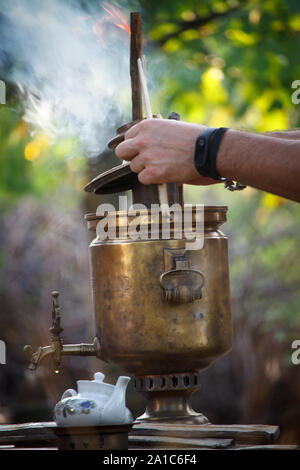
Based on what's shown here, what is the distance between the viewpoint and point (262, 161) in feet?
5.78

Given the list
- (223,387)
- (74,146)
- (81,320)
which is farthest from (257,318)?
(74,146)

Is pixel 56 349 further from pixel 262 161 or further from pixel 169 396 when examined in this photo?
pixel 262 161

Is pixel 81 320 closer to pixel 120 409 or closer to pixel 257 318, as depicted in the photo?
pixel 257 318

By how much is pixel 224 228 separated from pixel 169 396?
377cm

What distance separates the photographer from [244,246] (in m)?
5.64

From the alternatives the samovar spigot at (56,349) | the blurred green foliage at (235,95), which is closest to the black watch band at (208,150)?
the samovar spigot at (56,349)

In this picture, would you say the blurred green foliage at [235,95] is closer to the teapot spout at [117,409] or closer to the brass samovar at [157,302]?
the brass samovar at [157,302]

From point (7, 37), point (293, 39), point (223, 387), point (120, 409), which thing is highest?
point (293, 39)

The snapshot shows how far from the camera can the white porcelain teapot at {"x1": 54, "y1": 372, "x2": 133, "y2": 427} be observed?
1.74 meters

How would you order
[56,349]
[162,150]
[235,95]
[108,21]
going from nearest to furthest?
1. [162,150]
2. [56,349]
3. [108,21]
4. [235,95]

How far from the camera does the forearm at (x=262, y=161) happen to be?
1738 millimetres

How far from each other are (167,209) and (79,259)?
128 inches

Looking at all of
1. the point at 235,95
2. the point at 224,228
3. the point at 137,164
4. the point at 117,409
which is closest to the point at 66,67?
the point at 137,164

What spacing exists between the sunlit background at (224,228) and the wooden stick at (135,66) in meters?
1.51
